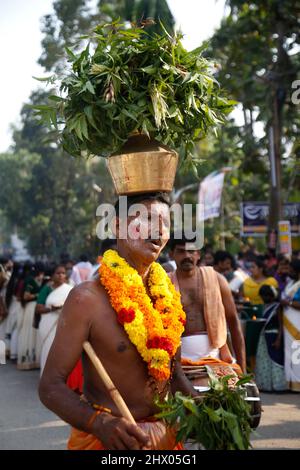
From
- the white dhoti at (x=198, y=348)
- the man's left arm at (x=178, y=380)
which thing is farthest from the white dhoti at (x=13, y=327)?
the man's left arm at (x=178, y=380)

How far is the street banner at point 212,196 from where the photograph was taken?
19.6 meters

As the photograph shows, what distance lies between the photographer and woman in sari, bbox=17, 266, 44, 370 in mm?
12531

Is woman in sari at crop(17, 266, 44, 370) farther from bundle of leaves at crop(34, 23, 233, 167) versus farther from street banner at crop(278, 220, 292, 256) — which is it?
bundle of leaves at crop(34, 23, 233, 167)

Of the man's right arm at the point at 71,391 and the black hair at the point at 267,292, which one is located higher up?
the man's right arm at the point at 71,391

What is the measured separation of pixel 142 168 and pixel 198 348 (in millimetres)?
2658

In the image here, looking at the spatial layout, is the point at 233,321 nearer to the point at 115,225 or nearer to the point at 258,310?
the point at 115,225

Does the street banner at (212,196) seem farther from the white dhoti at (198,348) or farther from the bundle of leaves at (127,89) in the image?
the bundle of leaves at (127,89)

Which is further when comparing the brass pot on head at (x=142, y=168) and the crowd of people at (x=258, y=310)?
the crowd of people at (x=258, y=310)

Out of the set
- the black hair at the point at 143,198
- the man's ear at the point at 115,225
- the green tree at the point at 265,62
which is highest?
the green tree at the point at 265,62

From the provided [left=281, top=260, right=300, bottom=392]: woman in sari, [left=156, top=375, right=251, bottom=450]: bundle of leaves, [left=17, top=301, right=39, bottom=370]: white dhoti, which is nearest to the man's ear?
[left=156, top=375, right=251, bottom=450]: bundle of leaves

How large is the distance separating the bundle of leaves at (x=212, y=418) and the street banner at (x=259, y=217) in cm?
1822

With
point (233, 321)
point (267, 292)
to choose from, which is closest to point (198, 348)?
point (233, 321)

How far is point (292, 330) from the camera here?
9773 mm

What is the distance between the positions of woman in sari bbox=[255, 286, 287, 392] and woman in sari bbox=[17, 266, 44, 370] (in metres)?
4.38
